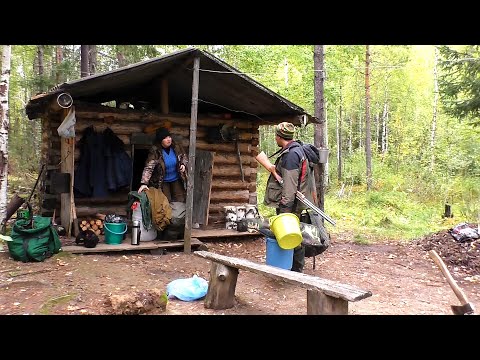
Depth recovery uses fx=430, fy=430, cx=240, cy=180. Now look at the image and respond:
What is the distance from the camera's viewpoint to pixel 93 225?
8.08 m

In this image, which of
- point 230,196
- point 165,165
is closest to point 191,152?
point 165,165

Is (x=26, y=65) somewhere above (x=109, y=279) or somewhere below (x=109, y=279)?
above

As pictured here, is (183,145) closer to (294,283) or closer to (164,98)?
(164,98)

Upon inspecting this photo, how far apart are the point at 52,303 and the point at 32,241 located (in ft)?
6.63

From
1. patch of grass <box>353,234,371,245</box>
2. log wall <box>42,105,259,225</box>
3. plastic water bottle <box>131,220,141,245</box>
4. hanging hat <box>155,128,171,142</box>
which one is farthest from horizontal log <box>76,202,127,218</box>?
patch of grass <box>353,234,371,245</box>

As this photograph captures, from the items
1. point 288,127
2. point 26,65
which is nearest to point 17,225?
point 288,127

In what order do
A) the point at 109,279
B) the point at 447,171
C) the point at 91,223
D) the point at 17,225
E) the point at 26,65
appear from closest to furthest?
the point at 109,279
the point at 17,225
the point at 91,223
the point at 447,171
the point at 26,65

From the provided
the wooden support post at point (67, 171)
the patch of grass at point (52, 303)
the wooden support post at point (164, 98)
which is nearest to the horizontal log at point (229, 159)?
the wooden support post at point (164, 98)

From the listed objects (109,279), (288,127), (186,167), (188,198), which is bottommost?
(109,279)

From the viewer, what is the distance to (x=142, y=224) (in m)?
7.84

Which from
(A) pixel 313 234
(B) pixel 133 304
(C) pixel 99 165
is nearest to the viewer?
(B) pixel 133 304

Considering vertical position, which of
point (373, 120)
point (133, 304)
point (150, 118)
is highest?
point (373, 120)

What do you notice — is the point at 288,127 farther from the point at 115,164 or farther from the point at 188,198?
the point at 115,164
